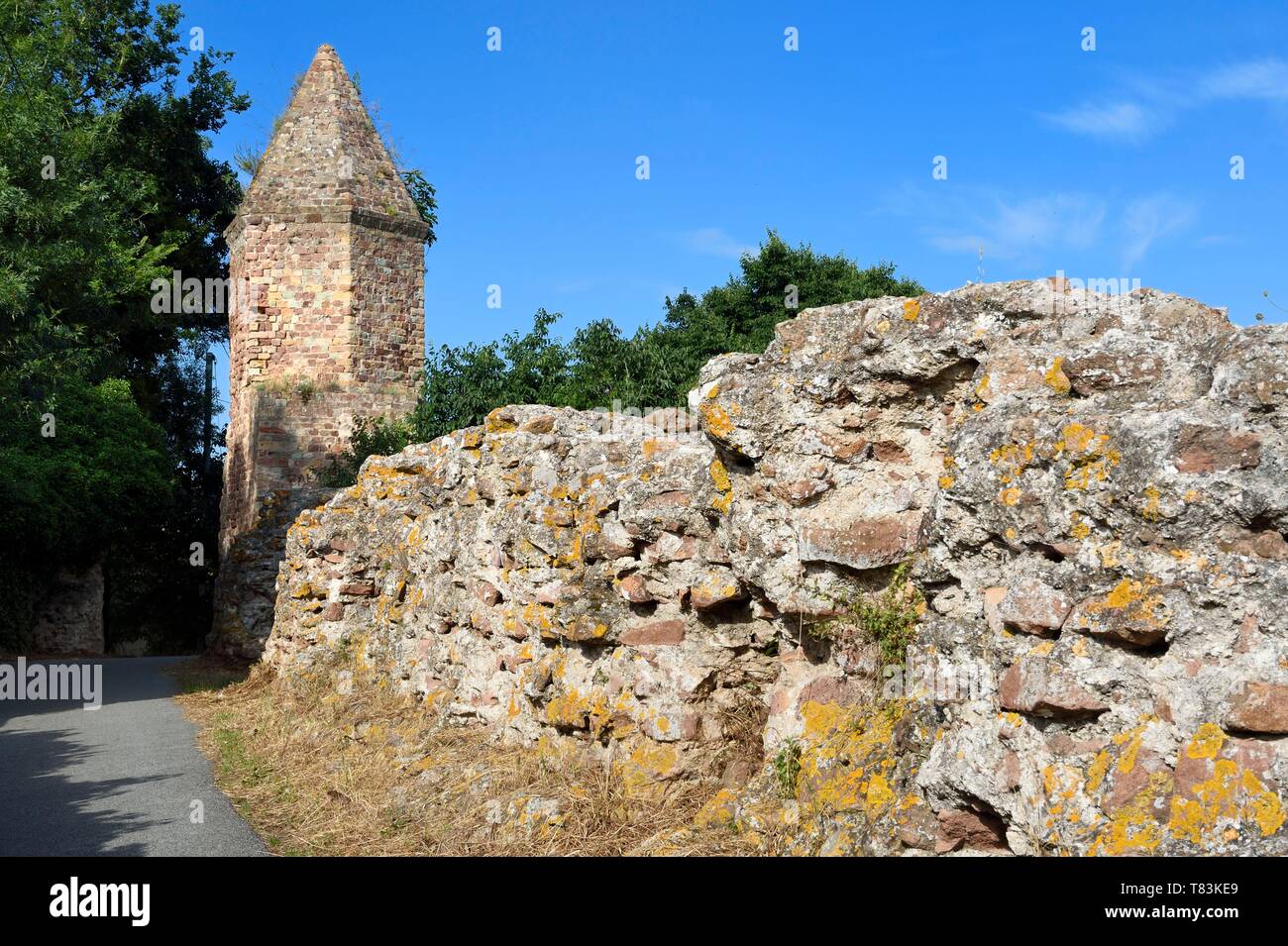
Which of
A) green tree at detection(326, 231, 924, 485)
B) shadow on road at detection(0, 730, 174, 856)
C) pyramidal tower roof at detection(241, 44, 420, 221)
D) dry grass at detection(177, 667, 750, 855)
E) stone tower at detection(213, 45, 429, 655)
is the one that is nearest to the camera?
dry grass at detection(177, 667, 750, 855)

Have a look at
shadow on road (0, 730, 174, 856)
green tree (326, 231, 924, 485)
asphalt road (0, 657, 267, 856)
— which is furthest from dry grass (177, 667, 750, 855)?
green tree (326, 231, 924, 485)

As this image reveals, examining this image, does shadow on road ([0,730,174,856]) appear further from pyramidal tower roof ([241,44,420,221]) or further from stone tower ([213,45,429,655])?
pyramidal tower roof ([241,44,420,221])

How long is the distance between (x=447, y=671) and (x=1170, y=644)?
253 inches

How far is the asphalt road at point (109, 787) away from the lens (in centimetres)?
652

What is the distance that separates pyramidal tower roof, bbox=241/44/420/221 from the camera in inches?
878

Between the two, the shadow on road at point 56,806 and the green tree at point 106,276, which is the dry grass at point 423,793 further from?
the green tree at point 106,276

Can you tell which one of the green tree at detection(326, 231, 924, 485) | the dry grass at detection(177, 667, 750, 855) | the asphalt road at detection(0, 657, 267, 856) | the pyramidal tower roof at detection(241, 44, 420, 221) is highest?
the pyramidal tower roof at detection(241, 44, 420, 221)

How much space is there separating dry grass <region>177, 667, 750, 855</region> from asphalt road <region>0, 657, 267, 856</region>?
0.94 ft

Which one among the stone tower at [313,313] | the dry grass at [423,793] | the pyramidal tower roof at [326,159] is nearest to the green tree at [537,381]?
the stone tower at [313,313]

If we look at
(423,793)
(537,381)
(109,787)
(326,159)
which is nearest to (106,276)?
(326,159)

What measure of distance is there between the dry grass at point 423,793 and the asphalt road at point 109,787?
0.94 feet

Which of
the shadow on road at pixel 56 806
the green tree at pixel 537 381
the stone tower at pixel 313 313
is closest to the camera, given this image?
the shadow on road at pixel 56 806
